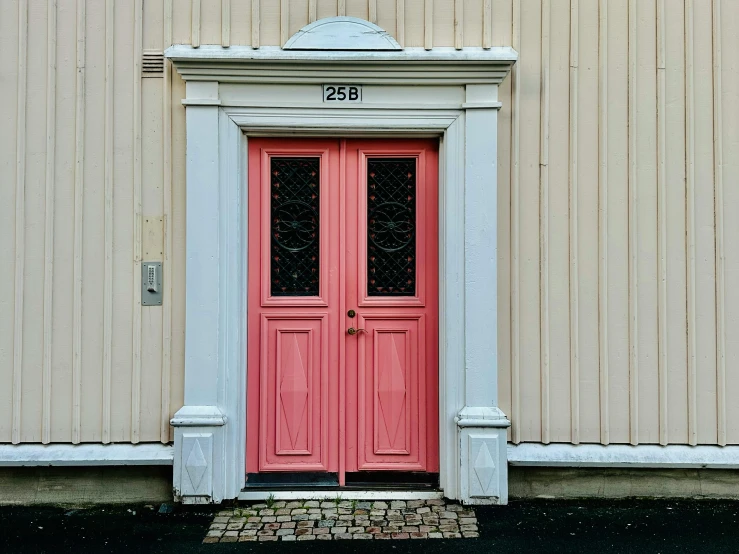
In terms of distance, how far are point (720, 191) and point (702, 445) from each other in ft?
5.92

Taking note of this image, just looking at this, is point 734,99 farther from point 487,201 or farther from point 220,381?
point 220,381

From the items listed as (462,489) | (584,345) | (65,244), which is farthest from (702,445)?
(65,244)

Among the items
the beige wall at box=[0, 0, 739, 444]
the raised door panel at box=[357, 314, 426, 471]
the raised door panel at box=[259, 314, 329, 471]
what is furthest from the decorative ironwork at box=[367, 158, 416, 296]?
the beige wall at box=[0, 0, 739, 444]

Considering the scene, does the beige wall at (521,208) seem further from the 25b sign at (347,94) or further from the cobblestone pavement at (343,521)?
the cobblestone pavement at (343,521)

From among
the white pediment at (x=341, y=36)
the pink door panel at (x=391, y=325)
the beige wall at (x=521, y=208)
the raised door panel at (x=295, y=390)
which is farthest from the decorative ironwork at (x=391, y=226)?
the white pediment at (x=341, y=36)

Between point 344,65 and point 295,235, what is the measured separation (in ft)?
4.06

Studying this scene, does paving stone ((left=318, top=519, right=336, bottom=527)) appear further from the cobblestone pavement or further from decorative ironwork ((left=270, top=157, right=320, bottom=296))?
decorative ironwork ((left=270, top=157, right=320, bottom=296))

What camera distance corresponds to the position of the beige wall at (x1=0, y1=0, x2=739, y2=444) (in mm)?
4668

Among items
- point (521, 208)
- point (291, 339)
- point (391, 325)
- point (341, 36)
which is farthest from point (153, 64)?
point (521, 208)

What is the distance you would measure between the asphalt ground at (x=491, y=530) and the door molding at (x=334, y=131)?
27 cm

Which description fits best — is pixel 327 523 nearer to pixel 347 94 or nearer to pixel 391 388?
pixel 391 388

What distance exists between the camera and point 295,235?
4.85m

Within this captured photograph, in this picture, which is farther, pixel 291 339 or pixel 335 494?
pixel 291 339

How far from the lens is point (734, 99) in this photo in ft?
15.5
